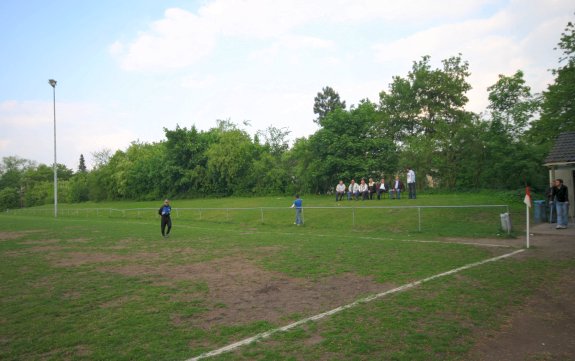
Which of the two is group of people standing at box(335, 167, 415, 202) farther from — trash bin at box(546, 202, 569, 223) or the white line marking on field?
the white line marking on field

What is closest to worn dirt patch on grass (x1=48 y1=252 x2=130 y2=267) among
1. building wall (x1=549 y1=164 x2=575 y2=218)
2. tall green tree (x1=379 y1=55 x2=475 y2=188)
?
building wall (x1=549 y1=164 x2=575 y2=218)

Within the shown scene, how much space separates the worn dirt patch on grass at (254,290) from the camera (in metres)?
6.34

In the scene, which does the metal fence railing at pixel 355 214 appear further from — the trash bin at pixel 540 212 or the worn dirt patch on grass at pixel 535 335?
the worn dirt patch on grass at pixel 535 335

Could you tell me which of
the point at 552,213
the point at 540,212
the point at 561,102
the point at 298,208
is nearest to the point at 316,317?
the point at 298,208

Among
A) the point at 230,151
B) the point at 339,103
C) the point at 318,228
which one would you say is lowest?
the point at 318,228

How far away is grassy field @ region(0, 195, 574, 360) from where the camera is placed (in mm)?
4930

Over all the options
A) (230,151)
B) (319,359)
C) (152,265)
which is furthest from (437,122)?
(319,359)

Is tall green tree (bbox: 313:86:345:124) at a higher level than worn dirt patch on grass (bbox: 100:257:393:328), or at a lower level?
higher

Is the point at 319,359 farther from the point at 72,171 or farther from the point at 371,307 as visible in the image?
the point at 72,171

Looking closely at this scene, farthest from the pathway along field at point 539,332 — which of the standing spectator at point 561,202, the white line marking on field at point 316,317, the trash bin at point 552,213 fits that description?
the trash bin at point 552,213

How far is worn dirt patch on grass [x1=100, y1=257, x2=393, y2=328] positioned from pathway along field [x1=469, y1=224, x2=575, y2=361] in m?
2.56

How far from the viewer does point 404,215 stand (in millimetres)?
19797

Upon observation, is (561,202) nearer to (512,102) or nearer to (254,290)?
(254,290)

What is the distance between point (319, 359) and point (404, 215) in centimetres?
1643
